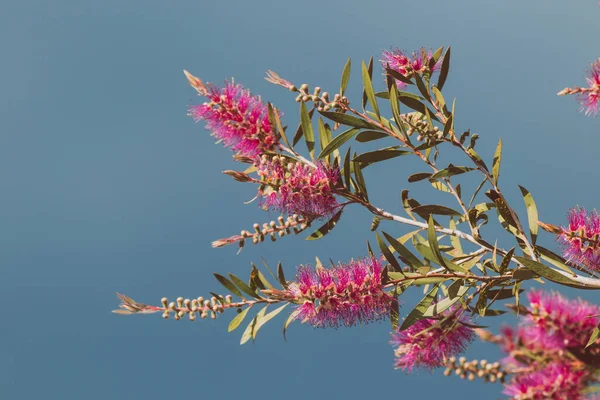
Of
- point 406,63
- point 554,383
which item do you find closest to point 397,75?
point 406,63

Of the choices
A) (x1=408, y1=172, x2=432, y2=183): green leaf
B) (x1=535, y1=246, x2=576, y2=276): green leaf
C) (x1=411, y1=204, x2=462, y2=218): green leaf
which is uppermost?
(x1=408, y1=172, x2=432, y2=183): green leaf

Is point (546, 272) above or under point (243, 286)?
under

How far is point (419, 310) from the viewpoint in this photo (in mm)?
2656

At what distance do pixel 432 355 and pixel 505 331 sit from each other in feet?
2.52

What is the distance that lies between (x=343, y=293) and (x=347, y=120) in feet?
2.34

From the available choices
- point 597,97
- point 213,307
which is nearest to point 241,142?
point 213,307

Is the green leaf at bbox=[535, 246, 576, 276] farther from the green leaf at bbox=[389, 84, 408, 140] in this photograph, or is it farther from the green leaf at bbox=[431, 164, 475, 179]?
the green leaf at bbox=[389, 84, 408, 140]

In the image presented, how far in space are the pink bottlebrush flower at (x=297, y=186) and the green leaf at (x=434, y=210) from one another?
0.41 metres

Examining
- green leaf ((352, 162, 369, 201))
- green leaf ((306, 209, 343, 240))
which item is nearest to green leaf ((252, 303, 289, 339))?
green leaf ((306, 209, 343, 240))

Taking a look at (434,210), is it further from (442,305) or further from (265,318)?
(265,318)

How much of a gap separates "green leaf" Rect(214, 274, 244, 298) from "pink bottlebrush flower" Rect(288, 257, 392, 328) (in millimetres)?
206

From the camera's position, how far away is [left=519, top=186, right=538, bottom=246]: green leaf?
9.40ft

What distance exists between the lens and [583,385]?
72.9 inches

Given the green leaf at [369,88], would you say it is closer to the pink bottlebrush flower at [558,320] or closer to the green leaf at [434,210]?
the green leaf at [434,210]
